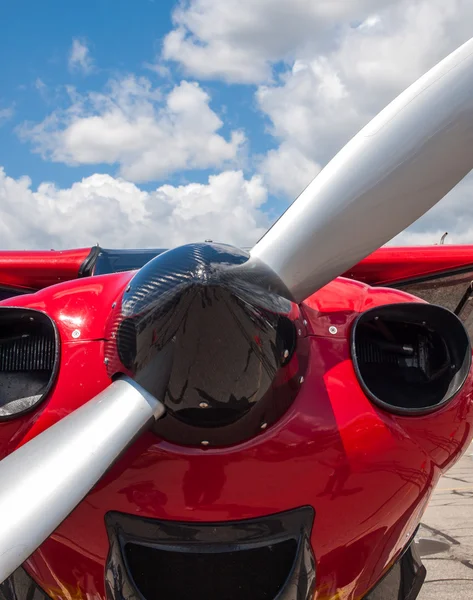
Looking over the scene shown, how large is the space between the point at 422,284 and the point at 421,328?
239cm

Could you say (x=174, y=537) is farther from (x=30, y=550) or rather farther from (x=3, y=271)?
(x=3, y=271)

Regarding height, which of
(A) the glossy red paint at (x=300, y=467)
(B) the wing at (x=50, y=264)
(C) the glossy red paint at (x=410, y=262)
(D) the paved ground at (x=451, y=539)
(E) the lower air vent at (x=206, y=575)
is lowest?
(D) the paved ground at (x=451, y=539)

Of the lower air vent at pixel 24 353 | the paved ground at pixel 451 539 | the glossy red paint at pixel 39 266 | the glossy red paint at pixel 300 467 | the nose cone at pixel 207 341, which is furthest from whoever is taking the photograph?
the glossy red paint at pixel 39 266

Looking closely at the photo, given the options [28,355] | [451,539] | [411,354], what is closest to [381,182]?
[411,354]

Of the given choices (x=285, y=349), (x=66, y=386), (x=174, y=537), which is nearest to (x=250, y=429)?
(x=285, y=349)

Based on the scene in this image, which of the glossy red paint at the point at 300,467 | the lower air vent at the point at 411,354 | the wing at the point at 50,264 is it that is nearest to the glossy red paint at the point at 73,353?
the glossy red paint at the point at 300,467

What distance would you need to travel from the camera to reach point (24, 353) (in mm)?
2646

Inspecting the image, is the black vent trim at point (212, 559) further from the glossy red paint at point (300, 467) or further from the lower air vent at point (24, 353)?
the lower air vent at point (24, 353)

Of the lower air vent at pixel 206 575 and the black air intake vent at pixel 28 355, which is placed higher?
the black air intake vent at pixel 28 355

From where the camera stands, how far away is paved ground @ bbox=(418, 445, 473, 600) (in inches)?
178

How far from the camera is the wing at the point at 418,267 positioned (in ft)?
15.6

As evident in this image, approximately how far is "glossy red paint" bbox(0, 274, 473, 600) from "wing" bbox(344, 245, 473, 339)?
2.13 meters

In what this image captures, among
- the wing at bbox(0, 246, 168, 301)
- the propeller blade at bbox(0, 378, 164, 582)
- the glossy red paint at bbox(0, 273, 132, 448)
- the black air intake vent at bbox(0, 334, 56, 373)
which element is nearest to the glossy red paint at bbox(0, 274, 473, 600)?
the glossy red paint at bbox(0, 273, 132, 448)

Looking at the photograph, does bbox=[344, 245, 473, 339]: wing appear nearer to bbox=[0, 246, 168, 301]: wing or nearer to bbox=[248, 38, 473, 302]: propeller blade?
bbox=[0, 246, 168, 301]: wing
